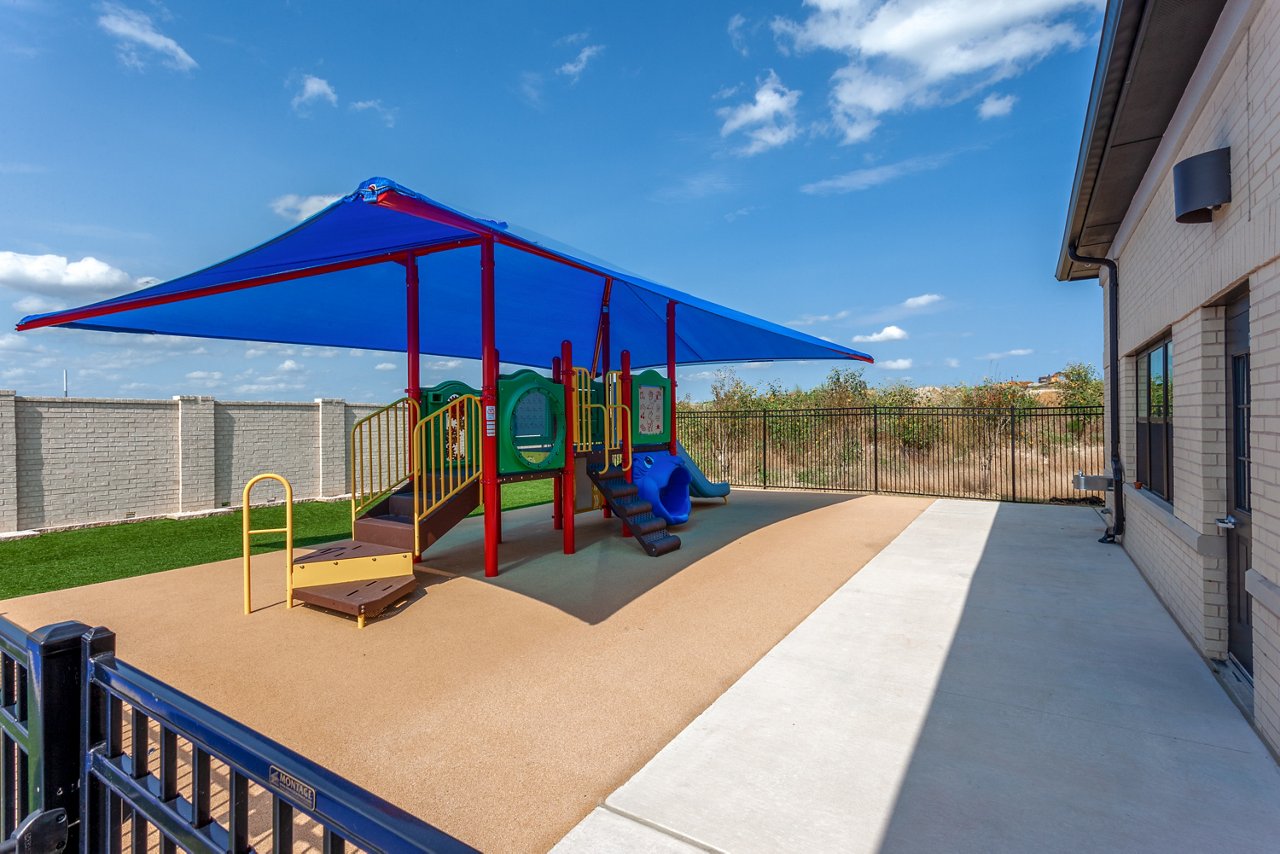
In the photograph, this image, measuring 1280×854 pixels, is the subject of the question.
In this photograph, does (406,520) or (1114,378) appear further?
(1114,378)

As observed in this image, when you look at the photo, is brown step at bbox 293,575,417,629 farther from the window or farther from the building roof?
the window

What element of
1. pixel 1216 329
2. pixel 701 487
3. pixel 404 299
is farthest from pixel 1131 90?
pixel 701 487

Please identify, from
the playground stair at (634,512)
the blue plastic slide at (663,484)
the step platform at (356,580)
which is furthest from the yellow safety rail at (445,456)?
the blue plastic slide at (663,484)

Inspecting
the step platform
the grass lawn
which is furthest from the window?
the grass lawn

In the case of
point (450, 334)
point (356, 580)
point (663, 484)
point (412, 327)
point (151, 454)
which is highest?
point (450, 334)

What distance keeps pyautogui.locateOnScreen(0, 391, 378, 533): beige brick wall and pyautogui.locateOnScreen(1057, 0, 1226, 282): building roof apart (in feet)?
38.9

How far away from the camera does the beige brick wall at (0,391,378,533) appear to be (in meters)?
8.13

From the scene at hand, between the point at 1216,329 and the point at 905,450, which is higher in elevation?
the point at 1216,329

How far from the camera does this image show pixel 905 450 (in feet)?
49.9

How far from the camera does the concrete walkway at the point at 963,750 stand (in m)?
2.18

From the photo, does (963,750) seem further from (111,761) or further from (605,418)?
(605,418)

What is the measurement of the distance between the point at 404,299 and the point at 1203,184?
25.3ft

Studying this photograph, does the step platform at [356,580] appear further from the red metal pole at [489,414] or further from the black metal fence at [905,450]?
the black metal fence at [905,450]

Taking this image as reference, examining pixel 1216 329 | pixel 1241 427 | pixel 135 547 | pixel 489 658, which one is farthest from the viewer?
pixel 135 547
